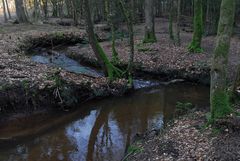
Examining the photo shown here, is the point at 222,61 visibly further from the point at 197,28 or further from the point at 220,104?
the point at 197,28

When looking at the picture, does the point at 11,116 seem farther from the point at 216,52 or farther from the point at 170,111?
the point at 216,52

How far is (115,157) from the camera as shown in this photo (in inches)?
416

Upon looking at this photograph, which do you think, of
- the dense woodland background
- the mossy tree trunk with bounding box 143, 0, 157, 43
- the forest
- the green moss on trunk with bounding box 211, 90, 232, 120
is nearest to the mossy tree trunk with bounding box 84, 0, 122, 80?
the forest

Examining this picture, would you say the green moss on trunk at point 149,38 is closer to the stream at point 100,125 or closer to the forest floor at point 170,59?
the forest floor at point 170,59

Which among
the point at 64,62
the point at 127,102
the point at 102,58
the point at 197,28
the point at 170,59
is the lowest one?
the point at 127,102

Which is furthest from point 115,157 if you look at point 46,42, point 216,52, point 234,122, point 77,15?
point 77,15

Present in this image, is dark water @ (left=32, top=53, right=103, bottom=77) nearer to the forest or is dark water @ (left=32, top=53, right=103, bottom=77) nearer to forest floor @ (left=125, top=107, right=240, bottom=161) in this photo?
the forest

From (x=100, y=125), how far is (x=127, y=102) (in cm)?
277

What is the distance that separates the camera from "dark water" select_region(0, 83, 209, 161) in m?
11.0

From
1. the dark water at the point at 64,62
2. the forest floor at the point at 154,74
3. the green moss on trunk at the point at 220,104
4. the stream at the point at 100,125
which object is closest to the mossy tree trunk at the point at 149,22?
the forest floor at the point at 154,74

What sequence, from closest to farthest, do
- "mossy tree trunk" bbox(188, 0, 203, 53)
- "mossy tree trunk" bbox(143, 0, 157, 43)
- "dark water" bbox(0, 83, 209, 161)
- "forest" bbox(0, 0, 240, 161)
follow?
"forest" bbox(0, 0, 240, 161) < "dark water" bbox(0, 83, 209, 161) < "mossy tree trunk" bbox(188, 0, 203, 53) < "mossy tree trunk" bbox(143, 0, 157, 43)

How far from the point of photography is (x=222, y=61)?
8.84 metres

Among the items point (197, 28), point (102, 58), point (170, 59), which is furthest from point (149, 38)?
point (102, 58)

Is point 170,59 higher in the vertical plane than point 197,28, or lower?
lower
